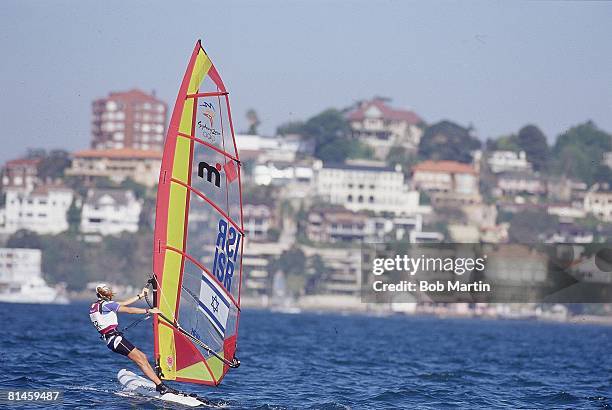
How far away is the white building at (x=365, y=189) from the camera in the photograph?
15575 cm

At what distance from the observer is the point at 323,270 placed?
425 feet

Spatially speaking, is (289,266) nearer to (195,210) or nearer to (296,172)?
(296,172)

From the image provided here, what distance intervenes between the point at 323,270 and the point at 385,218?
23156 mm

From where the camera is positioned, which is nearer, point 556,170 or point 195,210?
point 195,210

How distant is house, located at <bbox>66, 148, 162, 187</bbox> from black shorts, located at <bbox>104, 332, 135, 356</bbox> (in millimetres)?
140296

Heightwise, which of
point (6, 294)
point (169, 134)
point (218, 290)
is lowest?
point (6, 294)

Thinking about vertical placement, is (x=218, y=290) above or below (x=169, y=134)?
below

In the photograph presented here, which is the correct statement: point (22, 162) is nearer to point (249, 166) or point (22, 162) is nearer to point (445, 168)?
point (249, 166)

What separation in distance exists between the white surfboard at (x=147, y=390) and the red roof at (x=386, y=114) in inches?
6883

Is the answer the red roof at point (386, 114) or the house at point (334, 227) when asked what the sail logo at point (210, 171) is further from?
the red roof at point (386, 114)

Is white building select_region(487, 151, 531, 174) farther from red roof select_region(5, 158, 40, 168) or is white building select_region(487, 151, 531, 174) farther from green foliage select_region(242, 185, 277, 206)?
red roof select_region(5, 158, 40, 168)

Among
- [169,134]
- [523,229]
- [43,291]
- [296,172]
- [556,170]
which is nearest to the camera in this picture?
[169,134]

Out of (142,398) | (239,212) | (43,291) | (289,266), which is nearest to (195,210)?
(239,212)

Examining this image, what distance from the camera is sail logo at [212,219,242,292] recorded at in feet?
57.0
